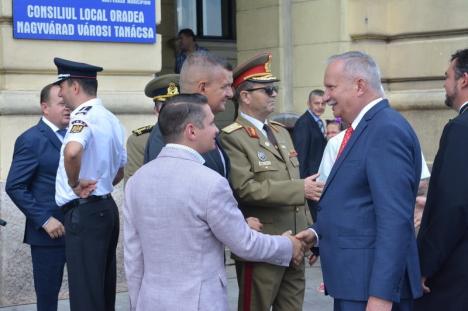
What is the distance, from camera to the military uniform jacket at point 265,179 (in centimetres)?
520

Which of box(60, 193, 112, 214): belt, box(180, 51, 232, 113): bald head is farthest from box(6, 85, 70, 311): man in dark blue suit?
box(180, 51, 232, 113): bald head

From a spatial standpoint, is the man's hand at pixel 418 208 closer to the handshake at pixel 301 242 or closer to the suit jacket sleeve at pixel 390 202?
the handshake at pixel 301 242

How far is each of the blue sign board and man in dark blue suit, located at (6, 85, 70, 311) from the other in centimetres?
171

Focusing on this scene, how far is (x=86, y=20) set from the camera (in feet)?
26.7

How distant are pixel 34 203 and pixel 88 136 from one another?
924mm

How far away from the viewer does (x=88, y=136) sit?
5625 millimetres

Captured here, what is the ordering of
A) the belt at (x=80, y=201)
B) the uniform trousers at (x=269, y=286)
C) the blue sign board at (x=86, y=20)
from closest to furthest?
the uniform trousers at (x=269, y=286), the belt at (x=80, y=201), the blue sign board at (x=86, y=20)

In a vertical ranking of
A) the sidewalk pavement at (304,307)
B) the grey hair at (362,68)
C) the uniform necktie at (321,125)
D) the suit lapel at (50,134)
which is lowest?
the sidewalk pavement at (304,307)

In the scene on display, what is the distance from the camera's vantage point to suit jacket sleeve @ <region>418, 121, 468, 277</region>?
442 centimetres

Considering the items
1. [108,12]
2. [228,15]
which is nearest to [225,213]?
[108,12]

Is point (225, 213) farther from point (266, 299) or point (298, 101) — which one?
point (298, 101)

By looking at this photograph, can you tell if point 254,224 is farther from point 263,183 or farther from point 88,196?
point 88,196

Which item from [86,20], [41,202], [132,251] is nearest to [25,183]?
[41,202]

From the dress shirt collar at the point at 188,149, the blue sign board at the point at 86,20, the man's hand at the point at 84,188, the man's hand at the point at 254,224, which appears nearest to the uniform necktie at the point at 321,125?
the blue sign board at the point at 86,20
